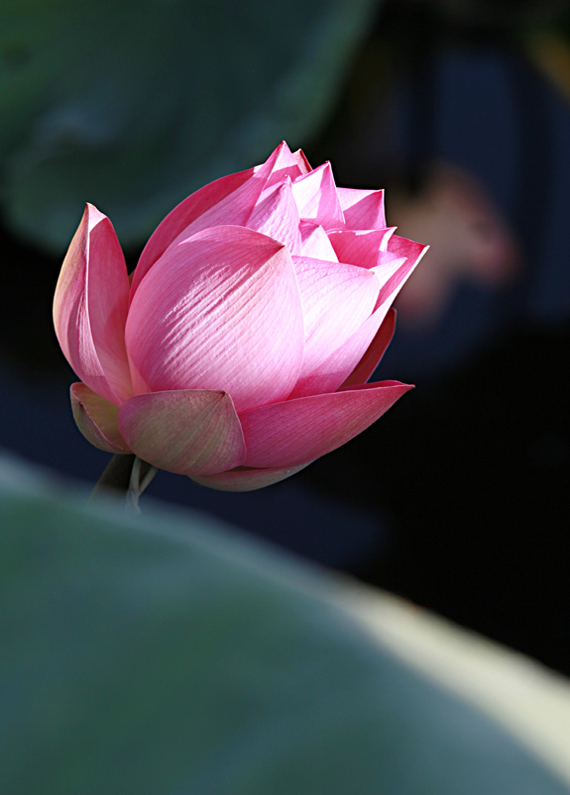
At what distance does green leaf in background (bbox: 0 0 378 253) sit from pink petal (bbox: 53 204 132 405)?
52 cm

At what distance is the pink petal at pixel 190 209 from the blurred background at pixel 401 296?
0.49 m

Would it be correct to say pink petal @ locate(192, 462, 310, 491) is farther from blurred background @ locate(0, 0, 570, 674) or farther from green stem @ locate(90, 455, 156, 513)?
blurred background @ locate(0, 0, 570, 674)

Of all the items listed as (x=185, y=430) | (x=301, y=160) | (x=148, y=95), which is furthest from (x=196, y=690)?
(x=148, y=95)

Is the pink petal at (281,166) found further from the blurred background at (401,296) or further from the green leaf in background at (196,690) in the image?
the blurred background at (401,296)

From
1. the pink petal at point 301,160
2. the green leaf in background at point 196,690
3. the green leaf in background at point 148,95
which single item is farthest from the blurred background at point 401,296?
the green leaf in background at point 196,690

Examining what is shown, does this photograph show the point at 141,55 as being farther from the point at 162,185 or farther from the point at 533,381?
the point at 533,381

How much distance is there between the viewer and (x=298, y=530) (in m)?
0.76

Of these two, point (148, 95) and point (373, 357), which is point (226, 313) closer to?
point (373, 357)

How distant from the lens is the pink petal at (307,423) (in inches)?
9.1

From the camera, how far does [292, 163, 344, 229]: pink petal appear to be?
0.83 ft

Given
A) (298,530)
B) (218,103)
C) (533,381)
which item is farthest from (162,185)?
(533,381)

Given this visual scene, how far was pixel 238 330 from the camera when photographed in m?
0.23

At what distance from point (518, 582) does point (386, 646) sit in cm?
70

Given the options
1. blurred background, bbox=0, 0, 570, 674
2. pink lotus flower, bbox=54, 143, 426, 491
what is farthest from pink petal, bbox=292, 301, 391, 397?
blurred background, bbox=0, 0, 570, 674
